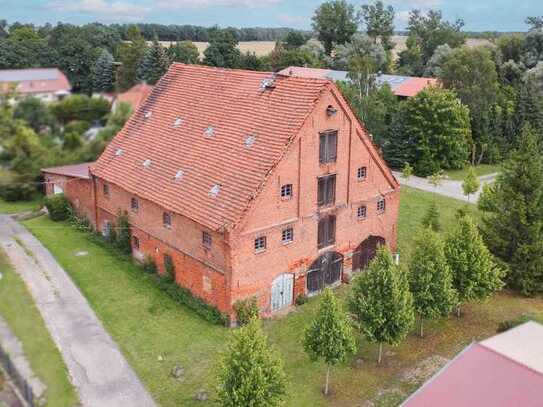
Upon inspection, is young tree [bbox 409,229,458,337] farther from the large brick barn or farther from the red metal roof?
the large brick barn

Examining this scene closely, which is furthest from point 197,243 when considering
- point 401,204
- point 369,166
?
point 401,204

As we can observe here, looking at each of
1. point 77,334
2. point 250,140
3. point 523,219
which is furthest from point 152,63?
point 523,219

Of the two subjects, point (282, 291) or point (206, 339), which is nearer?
point (206, 339)

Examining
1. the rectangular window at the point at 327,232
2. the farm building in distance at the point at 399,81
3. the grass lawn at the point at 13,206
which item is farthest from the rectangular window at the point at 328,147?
the farm building in distance at the point at 399,81

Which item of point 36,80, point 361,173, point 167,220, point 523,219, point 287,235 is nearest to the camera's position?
point 36,80

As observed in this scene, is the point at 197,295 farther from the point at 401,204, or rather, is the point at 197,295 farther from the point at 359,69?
the point at 359,69

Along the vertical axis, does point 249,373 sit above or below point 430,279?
below

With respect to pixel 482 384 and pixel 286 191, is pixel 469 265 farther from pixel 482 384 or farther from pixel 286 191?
pixel 482 384
